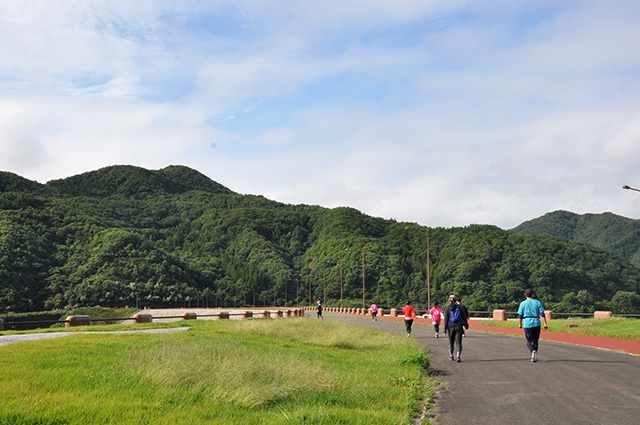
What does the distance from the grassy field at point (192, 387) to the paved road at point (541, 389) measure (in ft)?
2.49

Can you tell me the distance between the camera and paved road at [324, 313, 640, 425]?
25.5 ft

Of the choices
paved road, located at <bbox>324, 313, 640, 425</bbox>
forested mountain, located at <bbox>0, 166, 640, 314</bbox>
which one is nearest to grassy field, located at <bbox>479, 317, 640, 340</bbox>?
paved road, located at <bbox>324, 313, 640, 425</bbox>

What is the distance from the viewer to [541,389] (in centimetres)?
992

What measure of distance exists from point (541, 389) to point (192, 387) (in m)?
6.37

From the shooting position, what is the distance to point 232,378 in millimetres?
9180

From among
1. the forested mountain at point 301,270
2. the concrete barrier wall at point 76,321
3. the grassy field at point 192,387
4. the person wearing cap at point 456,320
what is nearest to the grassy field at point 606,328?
the person wearing cap at point 456,320

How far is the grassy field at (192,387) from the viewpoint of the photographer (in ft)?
22.9

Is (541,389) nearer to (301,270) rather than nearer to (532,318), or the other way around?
(532,318)

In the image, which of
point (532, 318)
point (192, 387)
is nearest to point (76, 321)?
point (192, 387)

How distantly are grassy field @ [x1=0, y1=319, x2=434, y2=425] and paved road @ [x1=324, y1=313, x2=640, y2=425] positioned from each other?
2.49 feet

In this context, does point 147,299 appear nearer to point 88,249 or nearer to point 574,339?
point 88,249

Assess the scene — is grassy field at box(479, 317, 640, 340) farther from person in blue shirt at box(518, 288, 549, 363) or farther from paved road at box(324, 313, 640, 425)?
person in blue shirt at box(518, 288, 549, 363)

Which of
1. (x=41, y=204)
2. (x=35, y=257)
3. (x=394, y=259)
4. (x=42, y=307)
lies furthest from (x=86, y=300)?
(x=394, y=259)

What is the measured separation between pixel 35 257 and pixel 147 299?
26619mm
